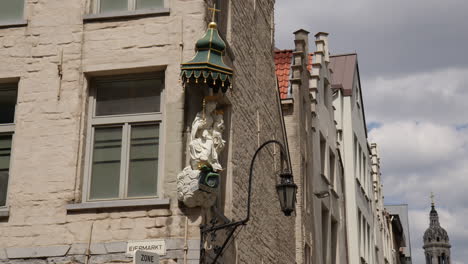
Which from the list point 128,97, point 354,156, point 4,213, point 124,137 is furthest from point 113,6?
point 354,156

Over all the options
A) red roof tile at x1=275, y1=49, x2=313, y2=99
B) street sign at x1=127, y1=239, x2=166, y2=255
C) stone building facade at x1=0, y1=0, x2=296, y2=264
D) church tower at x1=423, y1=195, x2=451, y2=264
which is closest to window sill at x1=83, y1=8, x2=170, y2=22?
stone building facade at x1=0, y1=0, x2=296, y2=264

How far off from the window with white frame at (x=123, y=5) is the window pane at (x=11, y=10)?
1.35 meters

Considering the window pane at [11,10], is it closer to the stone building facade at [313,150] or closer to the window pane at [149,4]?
the window pane at [149,4]

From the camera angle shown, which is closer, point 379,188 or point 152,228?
point 152,228

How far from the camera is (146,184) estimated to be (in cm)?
1160

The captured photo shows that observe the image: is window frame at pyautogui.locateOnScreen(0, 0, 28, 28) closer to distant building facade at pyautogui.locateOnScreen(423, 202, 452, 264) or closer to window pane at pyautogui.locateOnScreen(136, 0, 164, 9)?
window pane at pyautogui.locateOnScreen(136, 0, 164, 9)

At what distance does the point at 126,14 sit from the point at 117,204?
3.19 m

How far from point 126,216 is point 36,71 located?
9.71 ft

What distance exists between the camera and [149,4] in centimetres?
1248

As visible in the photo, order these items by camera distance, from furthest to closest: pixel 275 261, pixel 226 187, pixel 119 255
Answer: pixel 275 261 < pixel 226 187 < pixel 119 255

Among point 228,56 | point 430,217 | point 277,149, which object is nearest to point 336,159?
point 277,149

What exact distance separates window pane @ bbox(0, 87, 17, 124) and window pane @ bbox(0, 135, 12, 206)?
31 cm

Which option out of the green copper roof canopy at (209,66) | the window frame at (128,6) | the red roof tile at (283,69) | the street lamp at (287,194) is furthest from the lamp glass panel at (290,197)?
the red roof tile at (283,69)

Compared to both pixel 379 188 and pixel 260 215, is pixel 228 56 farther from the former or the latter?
pixel 379 188
